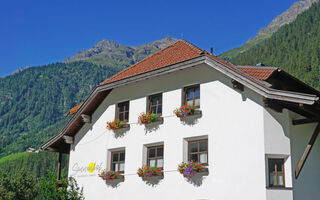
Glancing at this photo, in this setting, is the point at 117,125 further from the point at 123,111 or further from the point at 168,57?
the point at 168,57

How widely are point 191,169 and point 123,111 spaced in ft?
17.2

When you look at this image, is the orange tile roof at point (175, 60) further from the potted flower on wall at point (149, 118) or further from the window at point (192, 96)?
the potted flower on wall at point (149, 118)

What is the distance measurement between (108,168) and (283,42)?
150 metres

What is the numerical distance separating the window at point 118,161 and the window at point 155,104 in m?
2.36

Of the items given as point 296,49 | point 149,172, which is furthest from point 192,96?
point 296,49

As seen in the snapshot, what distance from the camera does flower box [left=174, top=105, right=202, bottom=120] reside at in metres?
15.9

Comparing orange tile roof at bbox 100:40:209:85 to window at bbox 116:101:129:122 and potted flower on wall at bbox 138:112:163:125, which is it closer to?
window at bbox 116:101:129:122

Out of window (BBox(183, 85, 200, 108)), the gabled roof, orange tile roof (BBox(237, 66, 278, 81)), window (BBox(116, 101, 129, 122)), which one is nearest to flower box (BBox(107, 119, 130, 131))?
window (BBox(116, 101, 129, 122))

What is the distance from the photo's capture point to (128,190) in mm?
17547

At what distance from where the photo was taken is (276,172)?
14.3 metres

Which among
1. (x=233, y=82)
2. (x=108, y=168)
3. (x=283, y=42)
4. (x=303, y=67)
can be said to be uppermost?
(x=283, y=42)

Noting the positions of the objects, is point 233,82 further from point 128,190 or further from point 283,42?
point 283,42

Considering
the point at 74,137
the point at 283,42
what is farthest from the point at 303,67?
the point at 74,137

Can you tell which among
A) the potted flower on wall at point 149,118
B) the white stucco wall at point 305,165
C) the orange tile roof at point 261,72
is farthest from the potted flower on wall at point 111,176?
the white stucco wall at point 305,165
